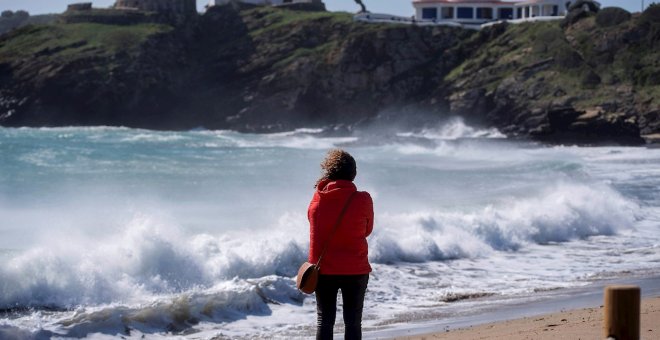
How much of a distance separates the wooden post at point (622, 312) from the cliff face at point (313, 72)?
4742 cm

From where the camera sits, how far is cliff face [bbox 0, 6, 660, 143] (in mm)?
57375

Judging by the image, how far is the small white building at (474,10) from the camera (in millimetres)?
70875

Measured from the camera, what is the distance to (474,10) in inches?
2813

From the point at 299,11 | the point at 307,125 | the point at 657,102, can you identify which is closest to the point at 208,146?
the point at 307,125

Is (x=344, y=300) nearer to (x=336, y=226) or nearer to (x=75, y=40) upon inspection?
(x=336, y=226)

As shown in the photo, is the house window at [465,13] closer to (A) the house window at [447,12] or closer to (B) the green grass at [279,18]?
(A) the house window at [447,12]

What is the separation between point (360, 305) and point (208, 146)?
42292 millimetres

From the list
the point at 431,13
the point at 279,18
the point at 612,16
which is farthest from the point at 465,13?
the point at 279,18

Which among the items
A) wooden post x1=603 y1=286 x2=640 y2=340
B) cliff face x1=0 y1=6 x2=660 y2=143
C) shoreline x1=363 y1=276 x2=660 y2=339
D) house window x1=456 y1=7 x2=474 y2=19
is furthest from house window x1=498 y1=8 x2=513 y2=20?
wooden post x1=603 y1=286 x2=640 y2=340

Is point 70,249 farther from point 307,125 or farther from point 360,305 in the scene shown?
point 307,125

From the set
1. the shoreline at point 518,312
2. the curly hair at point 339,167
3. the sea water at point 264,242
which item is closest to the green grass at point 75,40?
the sea water at point 264,242

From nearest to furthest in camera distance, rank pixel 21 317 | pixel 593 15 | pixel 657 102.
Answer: pixel 21 317
pixel 657 102
pixel 593 15

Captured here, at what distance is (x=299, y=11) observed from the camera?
78938 mm

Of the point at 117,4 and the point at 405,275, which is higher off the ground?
the point at 117,4
